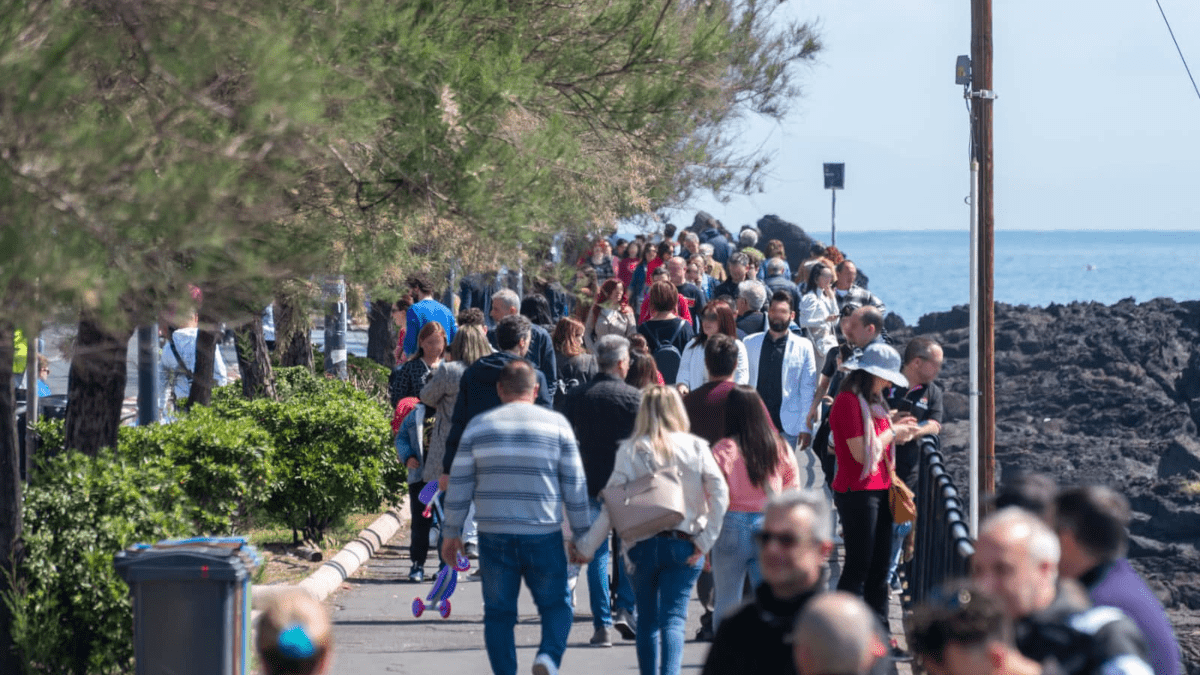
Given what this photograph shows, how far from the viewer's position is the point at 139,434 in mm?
9344

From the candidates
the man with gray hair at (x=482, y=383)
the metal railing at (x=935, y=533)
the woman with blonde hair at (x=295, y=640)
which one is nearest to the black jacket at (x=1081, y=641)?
the woman with blonde hair at (x=295, y=640)

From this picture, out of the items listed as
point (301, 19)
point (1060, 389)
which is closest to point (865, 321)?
point (301, 19)

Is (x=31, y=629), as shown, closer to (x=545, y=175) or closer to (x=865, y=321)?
(x=545, y=175)

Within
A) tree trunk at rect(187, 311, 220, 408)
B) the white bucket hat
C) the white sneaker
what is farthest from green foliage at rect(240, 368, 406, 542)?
the white bucket hat

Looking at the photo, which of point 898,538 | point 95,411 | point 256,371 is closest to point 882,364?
point 898,538

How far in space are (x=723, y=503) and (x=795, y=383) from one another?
4.01 metres

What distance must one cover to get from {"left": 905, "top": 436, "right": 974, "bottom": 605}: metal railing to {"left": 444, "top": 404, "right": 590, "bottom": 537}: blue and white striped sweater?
69.0 inches

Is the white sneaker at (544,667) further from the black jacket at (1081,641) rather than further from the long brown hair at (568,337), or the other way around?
the long brown hair at (568,337)

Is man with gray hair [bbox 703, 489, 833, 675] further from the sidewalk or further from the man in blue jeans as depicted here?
the sidewalk

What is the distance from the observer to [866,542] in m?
8.30

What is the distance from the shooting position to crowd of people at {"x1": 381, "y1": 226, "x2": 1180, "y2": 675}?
12.8ft

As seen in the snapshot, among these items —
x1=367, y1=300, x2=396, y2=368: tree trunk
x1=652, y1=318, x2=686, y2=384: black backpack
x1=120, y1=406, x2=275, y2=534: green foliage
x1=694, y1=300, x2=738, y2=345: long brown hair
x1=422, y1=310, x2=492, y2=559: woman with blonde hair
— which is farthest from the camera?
x1=367, y1=300, x2=396, y2=368: tree trunk

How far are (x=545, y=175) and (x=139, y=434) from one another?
306cm

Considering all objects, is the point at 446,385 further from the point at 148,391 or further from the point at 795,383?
the point at 795,383
